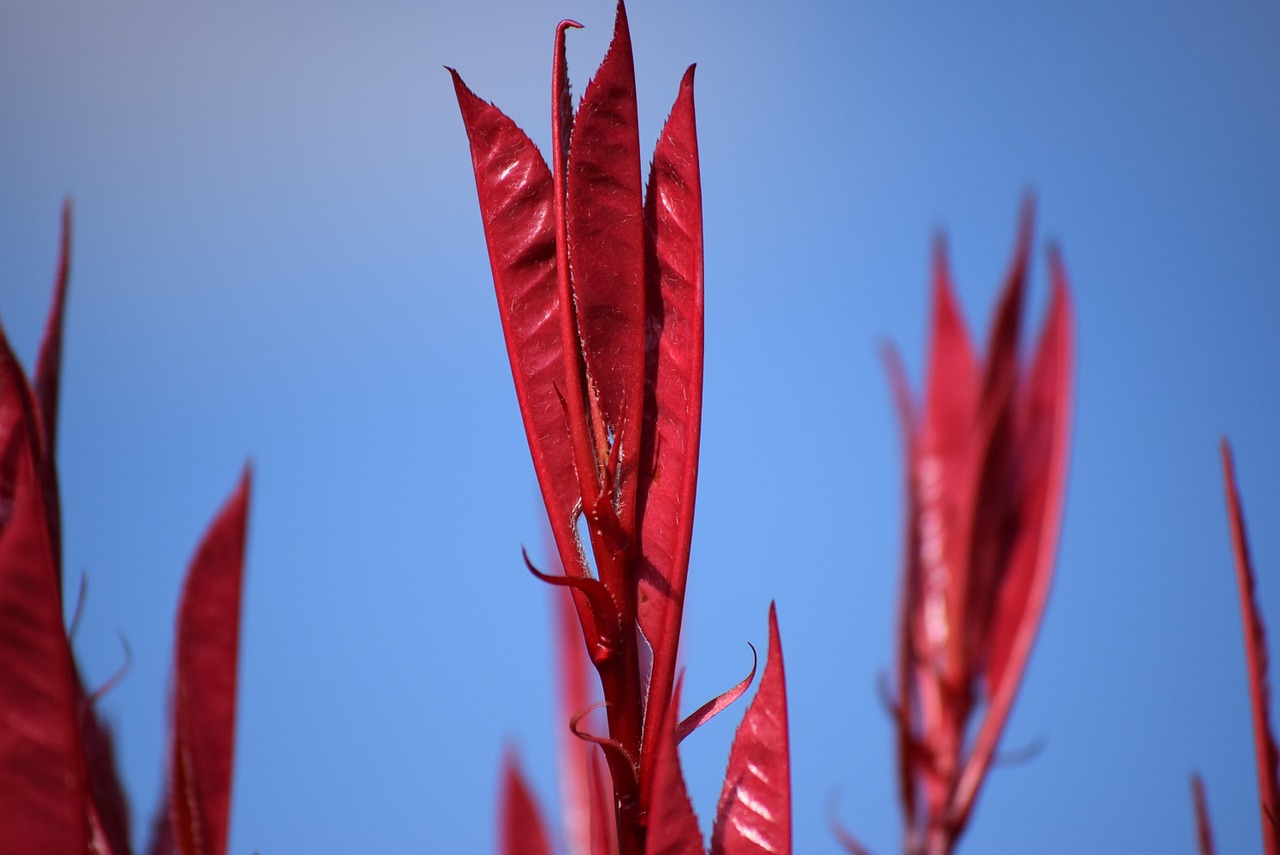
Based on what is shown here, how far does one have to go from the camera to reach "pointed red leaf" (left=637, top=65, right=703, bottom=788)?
0.36 m

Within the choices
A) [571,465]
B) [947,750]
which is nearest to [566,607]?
[947,750]

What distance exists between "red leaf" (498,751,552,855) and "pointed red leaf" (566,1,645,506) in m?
→ 0.40

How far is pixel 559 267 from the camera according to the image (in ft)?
1.18

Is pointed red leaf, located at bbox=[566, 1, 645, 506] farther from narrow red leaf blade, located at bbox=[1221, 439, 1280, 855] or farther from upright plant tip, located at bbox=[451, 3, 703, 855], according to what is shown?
narrow red leaf blade, located at bbox=[1221, 439, 1280, 855]

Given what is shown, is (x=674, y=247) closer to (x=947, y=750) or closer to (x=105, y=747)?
(x=105, y=747)

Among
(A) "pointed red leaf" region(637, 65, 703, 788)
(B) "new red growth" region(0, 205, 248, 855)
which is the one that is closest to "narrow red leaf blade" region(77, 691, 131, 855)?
(B) "new red growth" region(0, 205, 248, 855)

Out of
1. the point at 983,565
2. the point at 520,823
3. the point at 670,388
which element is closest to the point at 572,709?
the point at 520,823

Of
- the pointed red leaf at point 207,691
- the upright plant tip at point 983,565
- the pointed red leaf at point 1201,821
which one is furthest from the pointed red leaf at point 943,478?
the pointed red leaf at point 207,691

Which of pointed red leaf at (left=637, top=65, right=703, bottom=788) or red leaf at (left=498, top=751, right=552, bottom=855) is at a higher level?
pointed red leaf at (left=637, top=65, right=703, bottom=788)

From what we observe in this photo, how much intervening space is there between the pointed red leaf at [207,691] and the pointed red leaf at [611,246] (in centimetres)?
18

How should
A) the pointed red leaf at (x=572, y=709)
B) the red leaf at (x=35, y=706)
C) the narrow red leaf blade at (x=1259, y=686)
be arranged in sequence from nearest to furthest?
the red leaf at (x=35, y=706) → the narrow red leaf blade at (x=1259, y=686) → the pointed red leaf at (x=572, y=709)

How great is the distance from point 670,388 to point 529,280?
0.23 feet

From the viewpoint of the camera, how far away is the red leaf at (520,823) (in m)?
0.66

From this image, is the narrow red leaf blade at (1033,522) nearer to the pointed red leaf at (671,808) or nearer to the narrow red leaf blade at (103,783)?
the pointed red leaf at (671,808)
